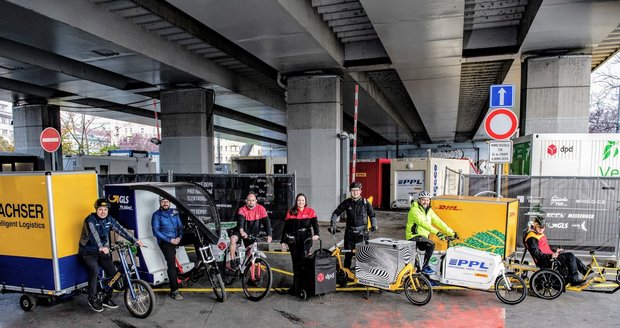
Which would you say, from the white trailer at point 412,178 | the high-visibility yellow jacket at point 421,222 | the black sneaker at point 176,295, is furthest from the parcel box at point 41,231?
the white trailer at point 412,178

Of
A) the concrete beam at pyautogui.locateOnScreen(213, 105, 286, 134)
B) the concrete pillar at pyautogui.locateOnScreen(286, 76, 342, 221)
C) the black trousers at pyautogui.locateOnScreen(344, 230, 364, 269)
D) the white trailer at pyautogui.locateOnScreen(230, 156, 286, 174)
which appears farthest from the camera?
the concrete beam at pyautogui.locateOnScreen(213, 105, 286, 134)

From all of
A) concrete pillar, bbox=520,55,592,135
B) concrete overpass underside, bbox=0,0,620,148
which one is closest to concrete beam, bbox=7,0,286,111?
concrete overpass underside, bbox=0,0,620,148

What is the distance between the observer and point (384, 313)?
16.8ft

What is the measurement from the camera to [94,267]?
16.8 feet

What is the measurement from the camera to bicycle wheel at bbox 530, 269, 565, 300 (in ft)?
17.8

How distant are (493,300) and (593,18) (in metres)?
6.18

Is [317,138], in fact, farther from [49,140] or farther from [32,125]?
[32,125]

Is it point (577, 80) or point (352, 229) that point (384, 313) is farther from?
point (577, 80)

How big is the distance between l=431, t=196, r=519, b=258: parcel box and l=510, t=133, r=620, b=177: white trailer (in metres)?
2.69

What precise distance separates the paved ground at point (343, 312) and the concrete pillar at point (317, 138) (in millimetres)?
5895

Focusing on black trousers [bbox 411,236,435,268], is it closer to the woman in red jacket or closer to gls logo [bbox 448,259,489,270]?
gls logo [bbox 448,259,489,270]

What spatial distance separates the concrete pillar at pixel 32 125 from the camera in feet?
57.6

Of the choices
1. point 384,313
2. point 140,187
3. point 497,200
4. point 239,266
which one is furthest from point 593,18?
point 140,187

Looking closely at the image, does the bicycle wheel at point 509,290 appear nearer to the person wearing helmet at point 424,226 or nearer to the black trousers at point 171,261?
the person wearing helmet at point 424,226
